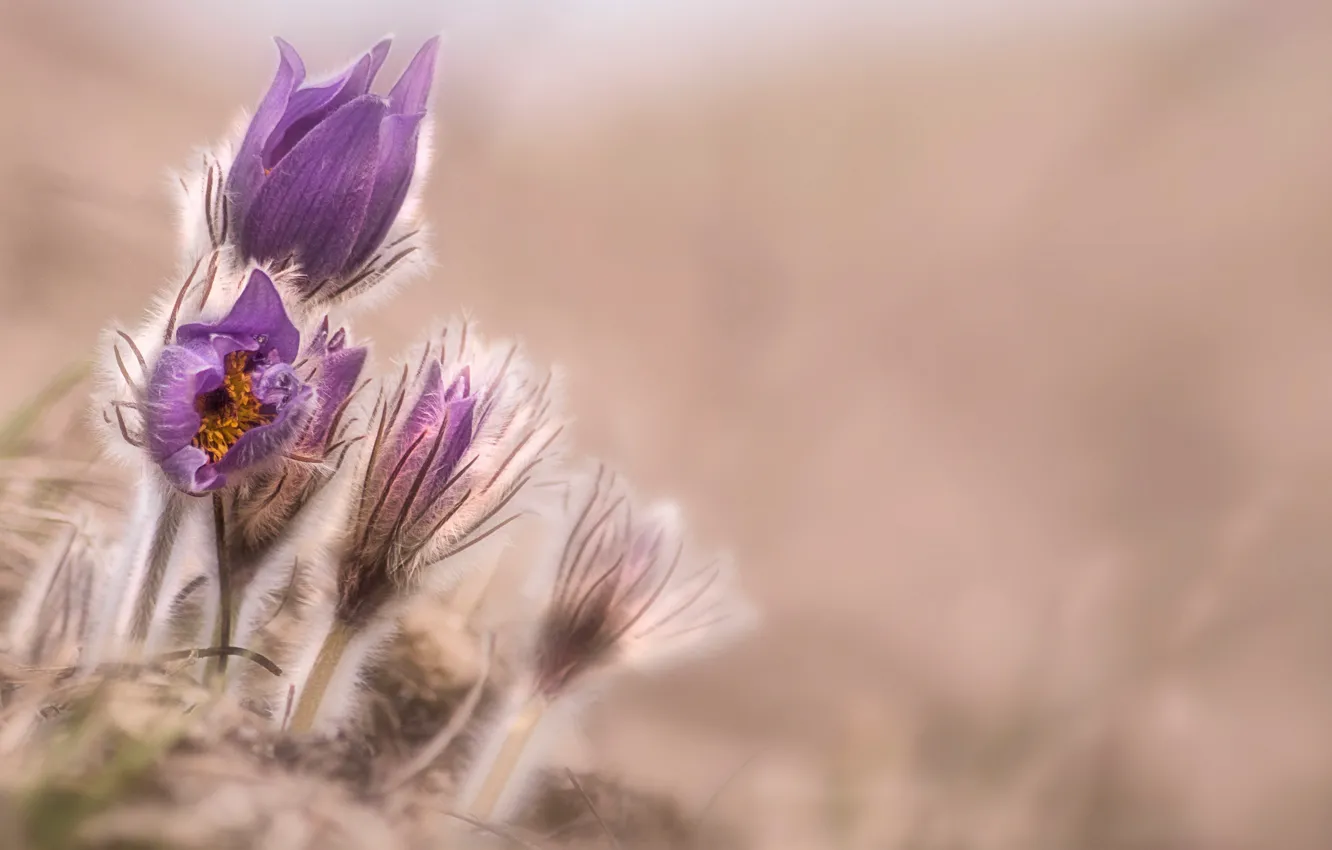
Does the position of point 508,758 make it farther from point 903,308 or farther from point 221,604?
point 903,308

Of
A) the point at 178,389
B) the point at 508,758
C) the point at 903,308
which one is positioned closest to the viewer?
the point at 178,389

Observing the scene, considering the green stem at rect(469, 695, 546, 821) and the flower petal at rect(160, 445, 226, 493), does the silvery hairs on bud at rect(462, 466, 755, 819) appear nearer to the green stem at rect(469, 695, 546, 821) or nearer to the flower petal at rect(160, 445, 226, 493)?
the green stem at rect(469, 695, 546, 821)

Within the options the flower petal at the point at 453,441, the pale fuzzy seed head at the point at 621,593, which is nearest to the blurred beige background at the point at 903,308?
the pale fuzzy seed head at the point at 621,593

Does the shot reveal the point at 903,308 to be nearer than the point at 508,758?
No

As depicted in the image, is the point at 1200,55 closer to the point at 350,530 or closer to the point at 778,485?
the point at 778,485

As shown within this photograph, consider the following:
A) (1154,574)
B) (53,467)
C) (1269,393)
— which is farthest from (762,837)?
(1269,393)

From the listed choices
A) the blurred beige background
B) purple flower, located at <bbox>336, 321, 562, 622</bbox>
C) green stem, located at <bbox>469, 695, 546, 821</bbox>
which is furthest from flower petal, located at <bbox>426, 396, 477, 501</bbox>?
the blurred beige background

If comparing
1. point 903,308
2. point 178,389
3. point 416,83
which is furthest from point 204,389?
point 903,308
